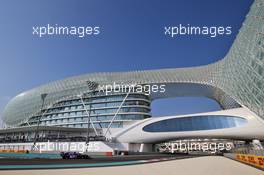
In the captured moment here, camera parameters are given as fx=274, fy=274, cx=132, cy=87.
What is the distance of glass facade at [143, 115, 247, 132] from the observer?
74500 mm

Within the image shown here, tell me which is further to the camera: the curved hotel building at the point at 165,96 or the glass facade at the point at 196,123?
the glass facade at the point at 196,123

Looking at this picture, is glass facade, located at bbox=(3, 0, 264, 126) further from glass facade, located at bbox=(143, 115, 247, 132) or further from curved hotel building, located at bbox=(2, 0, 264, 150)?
glass facade, located at bbox=(143, 115, 247, 132)

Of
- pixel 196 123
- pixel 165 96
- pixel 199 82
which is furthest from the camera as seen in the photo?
pixel 165 96

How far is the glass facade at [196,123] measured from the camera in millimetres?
74500

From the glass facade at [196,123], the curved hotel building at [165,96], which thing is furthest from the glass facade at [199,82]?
the glass facade at [196,123]

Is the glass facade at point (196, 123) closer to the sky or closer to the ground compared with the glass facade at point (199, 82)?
closer to the ground

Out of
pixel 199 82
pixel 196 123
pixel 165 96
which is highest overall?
pixel 199 82

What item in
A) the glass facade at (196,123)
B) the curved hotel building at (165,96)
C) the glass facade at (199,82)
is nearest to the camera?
the glass facade at (199,82)

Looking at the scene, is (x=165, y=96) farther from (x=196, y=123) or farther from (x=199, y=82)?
(x=196, y=123)

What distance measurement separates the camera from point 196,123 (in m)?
79.5

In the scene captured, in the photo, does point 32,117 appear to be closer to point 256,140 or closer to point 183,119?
point 183,119

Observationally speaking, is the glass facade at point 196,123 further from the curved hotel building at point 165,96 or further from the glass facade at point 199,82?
the glass facade at point 199,82

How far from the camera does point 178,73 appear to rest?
100812 millimetres

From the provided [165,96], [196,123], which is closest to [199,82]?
[196,123]
